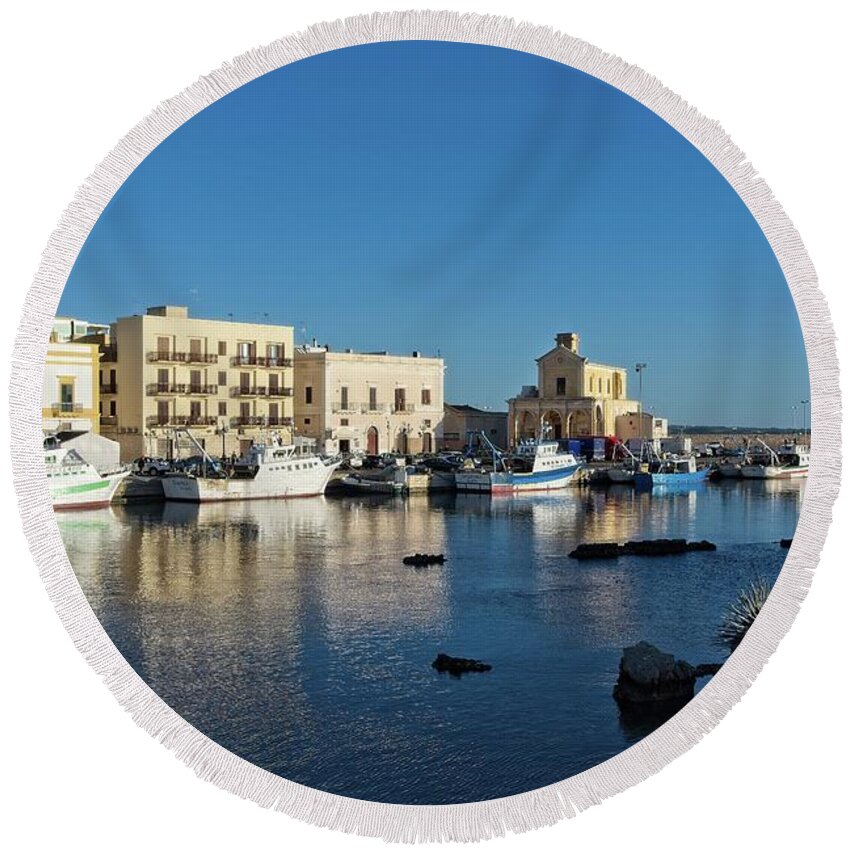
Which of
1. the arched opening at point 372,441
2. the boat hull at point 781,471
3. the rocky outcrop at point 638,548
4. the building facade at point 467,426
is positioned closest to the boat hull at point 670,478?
the building facade at point 467,426

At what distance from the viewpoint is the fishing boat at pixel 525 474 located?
38.4 ft

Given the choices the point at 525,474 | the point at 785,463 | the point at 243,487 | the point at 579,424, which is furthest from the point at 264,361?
the point at 525,474

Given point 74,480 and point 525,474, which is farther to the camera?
point 525,474

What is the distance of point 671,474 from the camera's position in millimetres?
9867

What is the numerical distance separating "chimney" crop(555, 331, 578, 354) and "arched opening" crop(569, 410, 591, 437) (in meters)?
1.97

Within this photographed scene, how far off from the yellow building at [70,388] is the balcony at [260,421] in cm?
166

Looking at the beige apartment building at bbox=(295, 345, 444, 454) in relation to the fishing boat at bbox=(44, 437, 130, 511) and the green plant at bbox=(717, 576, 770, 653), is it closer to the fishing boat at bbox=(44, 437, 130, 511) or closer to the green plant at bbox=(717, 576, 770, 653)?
the fishing boat at bbox=(44, 437, 130, 511)

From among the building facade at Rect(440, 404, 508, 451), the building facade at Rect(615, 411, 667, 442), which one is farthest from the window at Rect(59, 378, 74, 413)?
the building facade at Rect(440, 404, 508, 451)

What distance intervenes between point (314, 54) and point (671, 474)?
7.46m

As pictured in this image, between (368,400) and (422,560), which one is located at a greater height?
(368,400)

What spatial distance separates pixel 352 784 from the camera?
3.17 metres

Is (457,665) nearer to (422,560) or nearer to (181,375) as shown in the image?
(181,375)

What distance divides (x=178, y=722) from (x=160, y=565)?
2719mm

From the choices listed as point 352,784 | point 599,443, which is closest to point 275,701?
point 352,784
